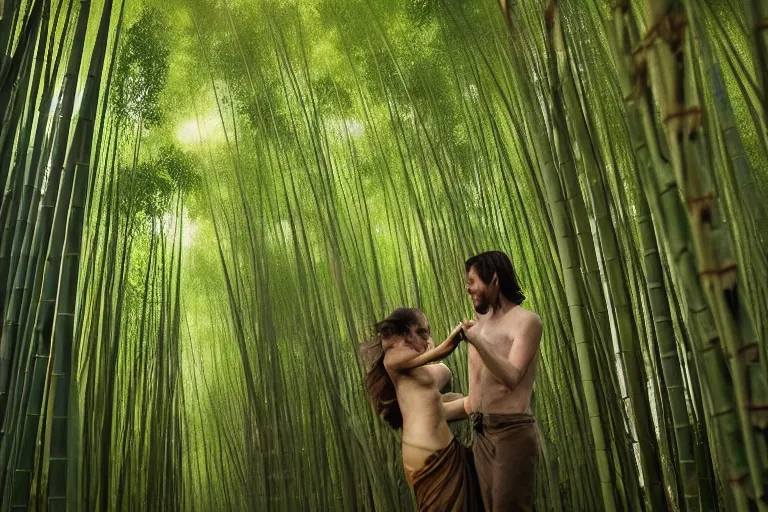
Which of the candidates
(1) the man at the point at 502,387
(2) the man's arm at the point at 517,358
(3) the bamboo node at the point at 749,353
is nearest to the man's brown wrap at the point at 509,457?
(1) the man at the point at 502,387

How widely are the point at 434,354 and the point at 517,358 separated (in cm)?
24

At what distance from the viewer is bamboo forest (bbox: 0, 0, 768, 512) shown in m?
0.76

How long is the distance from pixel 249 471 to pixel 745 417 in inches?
172

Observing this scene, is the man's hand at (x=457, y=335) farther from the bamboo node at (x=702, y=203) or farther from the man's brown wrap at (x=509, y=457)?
the bamboo node at (x=702, y=203)

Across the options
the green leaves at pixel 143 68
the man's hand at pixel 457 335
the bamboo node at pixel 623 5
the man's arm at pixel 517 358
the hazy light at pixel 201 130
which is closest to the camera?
the bamboo node at pixel 623 5

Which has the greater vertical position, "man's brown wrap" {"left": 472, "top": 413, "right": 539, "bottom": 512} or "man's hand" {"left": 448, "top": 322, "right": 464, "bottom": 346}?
"man's hand" {"left": 448, "top": 322, "right": 464, "bottom": 346}

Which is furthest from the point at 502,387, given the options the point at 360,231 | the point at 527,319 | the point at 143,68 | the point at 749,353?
the point at 143,68

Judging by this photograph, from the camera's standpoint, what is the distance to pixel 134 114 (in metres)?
4.59

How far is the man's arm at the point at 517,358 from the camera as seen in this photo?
1.63 meters

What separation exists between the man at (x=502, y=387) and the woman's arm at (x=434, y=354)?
0.05 meters

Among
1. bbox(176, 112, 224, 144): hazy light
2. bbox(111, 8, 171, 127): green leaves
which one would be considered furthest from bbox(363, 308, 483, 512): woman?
bbox(176, 112, 224, 144): hazy light

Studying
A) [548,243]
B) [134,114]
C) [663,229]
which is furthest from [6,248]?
[134,114]

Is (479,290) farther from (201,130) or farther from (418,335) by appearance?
(201,130)

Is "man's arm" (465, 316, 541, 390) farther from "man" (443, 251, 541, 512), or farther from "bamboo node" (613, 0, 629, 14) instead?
"bamboo node" (613, 0, 629, 14)
